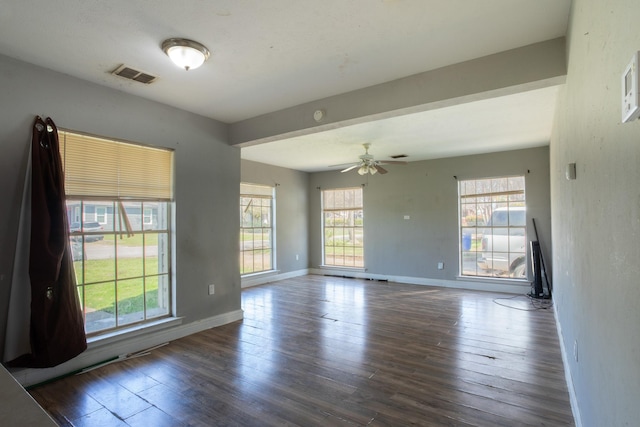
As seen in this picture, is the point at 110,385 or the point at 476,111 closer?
the point at 110,385

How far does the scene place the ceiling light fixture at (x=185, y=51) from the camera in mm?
2412

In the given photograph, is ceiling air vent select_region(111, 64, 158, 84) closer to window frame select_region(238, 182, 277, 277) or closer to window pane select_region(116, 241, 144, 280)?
window pane select_region(116, 241, 144, 280)

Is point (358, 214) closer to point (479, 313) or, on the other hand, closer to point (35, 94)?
point (479, 313)

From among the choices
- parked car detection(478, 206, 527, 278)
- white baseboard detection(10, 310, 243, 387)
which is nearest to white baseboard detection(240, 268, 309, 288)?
white baseboard detection(10, 310, 243, 387)

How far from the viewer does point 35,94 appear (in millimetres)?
2807

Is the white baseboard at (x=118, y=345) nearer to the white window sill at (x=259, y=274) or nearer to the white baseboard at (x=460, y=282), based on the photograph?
the white window sill at (x=259, y=274)

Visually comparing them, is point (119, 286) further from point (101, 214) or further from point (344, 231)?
point (344, 231)

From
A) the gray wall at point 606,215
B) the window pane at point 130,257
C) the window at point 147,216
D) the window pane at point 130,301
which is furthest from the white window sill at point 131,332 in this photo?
the gray wall at point 606,215

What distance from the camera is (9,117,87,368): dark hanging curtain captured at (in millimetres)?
2676

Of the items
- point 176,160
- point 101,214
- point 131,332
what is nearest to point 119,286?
point 131,332

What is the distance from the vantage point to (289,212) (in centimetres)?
821

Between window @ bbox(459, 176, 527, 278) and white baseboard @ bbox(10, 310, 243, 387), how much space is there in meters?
5.01

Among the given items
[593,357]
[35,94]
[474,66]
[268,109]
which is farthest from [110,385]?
[474,66]

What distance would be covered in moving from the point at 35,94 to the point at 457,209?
664 centimetres
